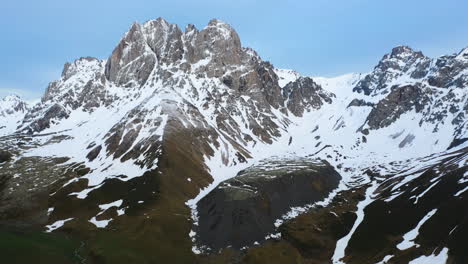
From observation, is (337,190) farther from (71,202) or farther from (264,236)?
(71,202)

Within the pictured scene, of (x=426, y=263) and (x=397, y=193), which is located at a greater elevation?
(x=397, y=193)

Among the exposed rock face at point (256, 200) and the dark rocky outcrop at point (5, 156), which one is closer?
the exposed rock face at point (256, 200)

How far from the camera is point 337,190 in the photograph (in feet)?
547

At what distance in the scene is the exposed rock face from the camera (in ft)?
361

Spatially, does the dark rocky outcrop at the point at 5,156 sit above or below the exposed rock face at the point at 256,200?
above

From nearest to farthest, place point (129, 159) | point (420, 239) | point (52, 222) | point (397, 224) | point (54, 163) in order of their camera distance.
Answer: point (420, 239) < point (397, 224) < point (52, 222) < point (129, 159) < point (54, 163)

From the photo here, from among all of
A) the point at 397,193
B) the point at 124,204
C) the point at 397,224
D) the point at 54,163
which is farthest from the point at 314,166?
the point at 54,163

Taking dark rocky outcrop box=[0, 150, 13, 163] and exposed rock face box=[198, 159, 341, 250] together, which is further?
dark rocky outcrop box=[0, 150, 13, 163]

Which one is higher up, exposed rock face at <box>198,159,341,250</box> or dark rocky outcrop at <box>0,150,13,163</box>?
dark rocky outcrop at <box>0,150,13,163</box>

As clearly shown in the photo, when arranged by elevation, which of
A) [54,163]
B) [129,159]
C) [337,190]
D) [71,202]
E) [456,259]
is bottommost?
[456,259]

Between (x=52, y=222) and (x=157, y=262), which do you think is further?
(x=52, y=222)

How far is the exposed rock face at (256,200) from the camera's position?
109938 mm

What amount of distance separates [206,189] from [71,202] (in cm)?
5265

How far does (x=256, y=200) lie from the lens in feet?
437
